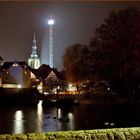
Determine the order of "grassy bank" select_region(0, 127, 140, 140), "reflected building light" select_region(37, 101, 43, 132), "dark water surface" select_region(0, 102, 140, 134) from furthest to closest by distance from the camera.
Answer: "dark water surface" select_region(0, 102, 140, 134)
"reflected building light" select_region(37, 101, 43, 132)
"grassy bank" select_region(0, 127, 140, 140)

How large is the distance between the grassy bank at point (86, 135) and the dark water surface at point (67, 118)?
2.86 meters

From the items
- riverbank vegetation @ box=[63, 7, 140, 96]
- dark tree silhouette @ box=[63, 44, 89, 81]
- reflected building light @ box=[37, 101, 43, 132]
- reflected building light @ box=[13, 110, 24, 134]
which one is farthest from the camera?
riverbank vegetation @ box=[63, 7, 140, 96]

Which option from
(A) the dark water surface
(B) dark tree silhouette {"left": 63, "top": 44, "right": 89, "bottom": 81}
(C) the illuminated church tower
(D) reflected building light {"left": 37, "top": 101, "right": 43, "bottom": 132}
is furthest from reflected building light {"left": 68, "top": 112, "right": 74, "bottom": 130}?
(C) the illuminated church tower

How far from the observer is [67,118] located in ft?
28.5

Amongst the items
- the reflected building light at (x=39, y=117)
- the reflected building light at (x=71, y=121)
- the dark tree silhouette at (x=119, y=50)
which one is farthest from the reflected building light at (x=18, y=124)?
the dark tree silhouette at (x=119, y=50)

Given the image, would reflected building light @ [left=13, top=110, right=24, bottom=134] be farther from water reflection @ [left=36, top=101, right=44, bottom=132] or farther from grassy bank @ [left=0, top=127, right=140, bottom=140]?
grassy bank @ [left=0, top=127, right=140, bottom=140]

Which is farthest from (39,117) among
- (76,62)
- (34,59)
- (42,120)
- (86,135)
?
(86,135)

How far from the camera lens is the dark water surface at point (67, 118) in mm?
7299

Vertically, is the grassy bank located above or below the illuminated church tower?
below

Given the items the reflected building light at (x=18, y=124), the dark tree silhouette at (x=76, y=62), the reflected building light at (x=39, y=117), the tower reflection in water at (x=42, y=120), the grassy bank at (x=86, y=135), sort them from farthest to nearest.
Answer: the dark tree silhouette at (x=76, y=62) < the reflected building light at (x=39, y=117) < the tower reflection in water at (x=42, y=120) < the reflected building light at (x=18, y=124) < the grassy bank at (x=86, y=135)

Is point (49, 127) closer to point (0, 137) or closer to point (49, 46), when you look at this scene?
point (49, 46)

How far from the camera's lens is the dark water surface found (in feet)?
23.9

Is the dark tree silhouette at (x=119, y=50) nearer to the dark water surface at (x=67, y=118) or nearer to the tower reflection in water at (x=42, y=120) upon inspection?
the dark water surface at (x=67, y=118)

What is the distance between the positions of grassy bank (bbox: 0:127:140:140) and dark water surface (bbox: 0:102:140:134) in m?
2.86
